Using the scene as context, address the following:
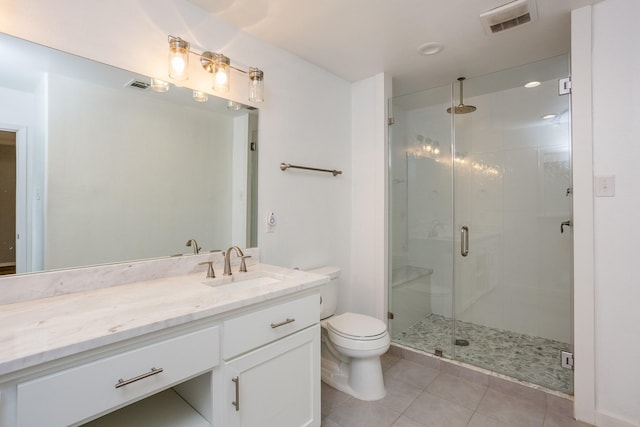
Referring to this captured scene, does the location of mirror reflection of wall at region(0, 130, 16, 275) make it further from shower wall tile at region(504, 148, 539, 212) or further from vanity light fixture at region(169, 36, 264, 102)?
shower wall tile at region(504, 148, 539, 212)

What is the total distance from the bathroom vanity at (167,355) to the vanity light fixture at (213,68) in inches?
41.8

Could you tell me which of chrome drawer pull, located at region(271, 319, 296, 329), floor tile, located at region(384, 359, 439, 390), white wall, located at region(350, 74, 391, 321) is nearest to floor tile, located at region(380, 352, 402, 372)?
floor tile, located at region(384, 359, 439, 390)

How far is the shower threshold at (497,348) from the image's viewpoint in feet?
6.84

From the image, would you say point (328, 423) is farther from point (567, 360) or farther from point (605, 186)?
point (605, 186)

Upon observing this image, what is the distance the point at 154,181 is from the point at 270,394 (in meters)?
1.16

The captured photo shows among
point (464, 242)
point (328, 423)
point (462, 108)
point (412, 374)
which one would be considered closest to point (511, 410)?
point (412, 374)

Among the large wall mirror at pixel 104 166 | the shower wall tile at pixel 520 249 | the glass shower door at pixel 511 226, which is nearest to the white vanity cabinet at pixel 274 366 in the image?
the large wall mirror at pixel 104 166

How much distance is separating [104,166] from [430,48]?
7.01 feet

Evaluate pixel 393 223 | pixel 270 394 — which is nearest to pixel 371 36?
pixel 393 223

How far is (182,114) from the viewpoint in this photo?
1703 mm

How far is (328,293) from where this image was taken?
228 cm

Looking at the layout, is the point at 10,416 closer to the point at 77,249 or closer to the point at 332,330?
the point at 77,249

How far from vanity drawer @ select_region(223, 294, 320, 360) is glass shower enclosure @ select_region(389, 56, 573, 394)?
54.1 inches

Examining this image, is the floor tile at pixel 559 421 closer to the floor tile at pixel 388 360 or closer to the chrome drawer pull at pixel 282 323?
the floor tile at pixel 388 360
